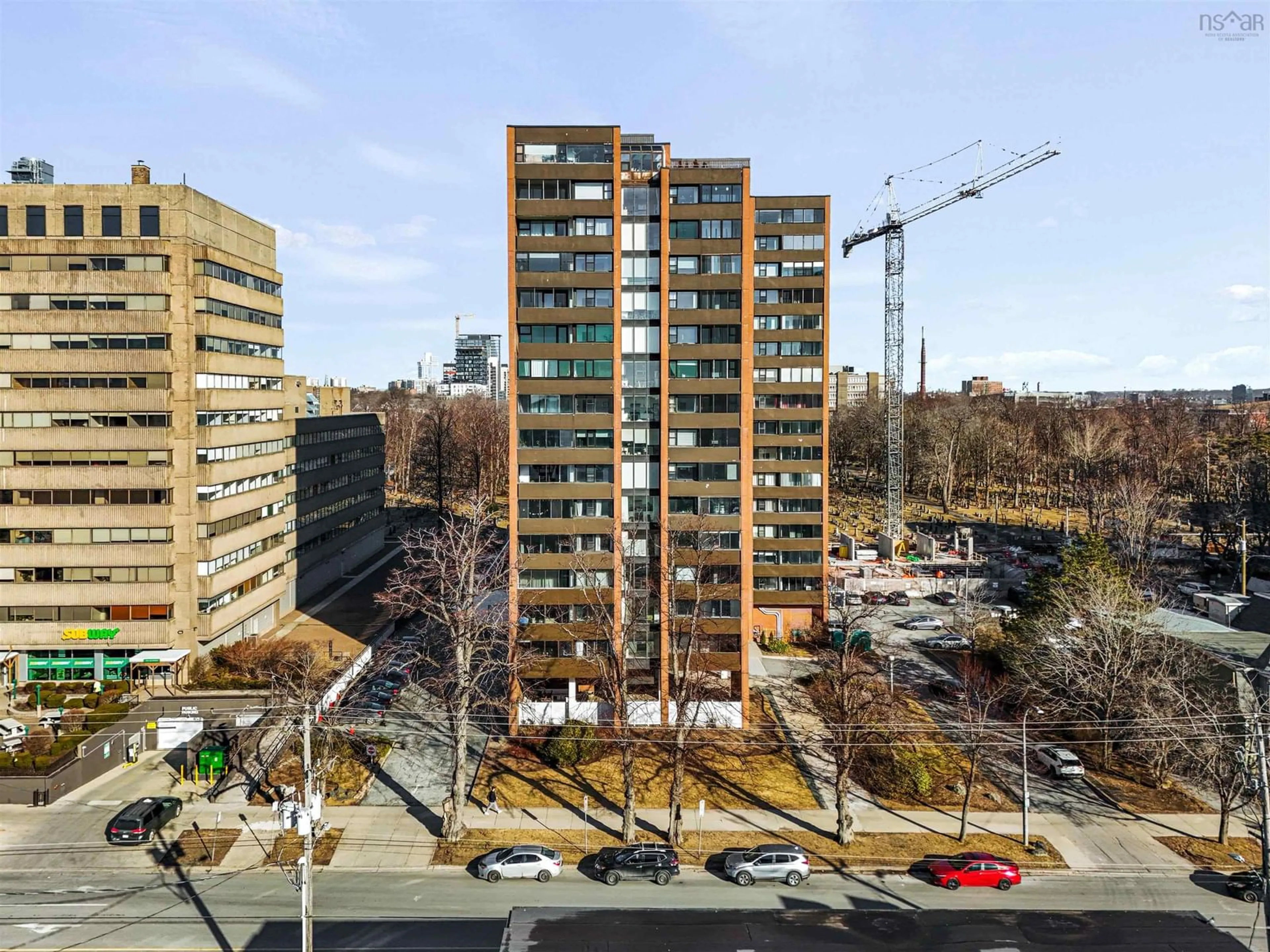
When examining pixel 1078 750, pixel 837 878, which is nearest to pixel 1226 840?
pixel 1078 750

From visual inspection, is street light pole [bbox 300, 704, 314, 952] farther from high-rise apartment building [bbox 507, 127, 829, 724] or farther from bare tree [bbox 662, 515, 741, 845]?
high-rise apartment building [bbox 507, 127, 829, 724]

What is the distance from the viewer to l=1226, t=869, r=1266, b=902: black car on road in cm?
3005

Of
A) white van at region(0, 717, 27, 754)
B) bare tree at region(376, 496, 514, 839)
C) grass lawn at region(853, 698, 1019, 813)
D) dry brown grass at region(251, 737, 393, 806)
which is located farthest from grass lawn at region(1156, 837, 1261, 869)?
white van at region(0, 717, 27, 754)

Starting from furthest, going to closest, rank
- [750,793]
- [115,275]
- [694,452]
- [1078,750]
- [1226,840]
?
[115,275] < [694,452] < [1078,750] < [750,793] < [1226,840]

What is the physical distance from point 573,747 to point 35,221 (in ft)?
151

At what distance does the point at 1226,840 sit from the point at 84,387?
6465 cm

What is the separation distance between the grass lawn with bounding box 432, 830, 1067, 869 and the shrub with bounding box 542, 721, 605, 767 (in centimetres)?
587

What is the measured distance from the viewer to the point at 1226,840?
34719 millimetres

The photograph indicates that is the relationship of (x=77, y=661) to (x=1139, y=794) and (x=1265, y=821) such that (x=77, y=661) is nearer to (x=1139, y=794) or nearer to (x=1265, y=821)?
(x=1265, y=821)

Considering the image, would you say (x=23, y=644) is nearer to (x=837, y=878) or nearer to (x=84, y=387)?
(x=84, y=387)

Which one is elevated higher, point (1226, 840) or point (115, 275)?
point (115, 275)

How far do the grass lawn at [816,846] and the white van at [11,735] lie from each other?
77.0 feet

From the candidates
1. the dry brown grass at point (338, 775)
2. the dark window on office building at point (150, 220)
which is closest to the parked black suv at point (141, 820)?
the dry brown grass at point (338, 775)

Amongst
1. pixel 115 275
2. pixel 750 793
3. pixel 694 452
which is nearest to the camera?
pixel 750 793
